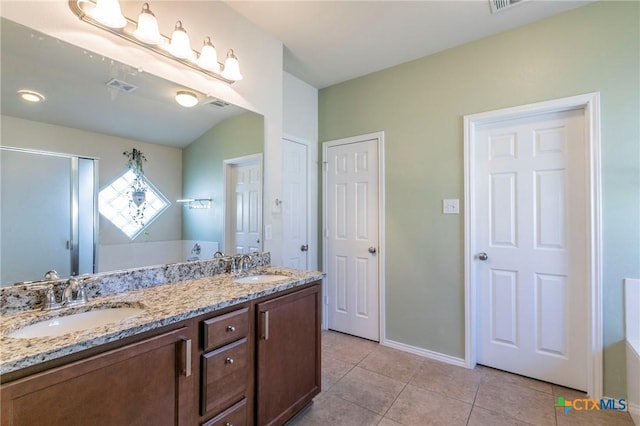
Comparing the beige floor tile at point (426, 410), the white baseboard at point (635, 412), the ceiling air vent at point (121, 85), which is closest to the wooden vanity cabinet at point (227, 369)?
the beige floor tile at point (426, 410)

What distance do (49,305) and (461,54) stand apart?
3033 millimetres

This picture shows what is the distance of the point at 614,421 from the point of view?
177cm

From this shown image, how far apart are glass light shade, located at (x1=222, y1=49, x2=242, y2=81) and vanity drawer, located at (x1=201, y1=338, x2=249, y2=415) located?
5.19ft

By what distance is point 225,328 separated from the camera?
1.33 meters

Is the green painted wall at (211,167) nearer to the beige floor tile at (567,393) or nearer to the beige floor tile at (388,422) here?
the beige floor tile at (388,422)

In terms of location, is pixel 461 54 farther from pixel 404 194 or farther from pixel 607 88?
pixel 404 194

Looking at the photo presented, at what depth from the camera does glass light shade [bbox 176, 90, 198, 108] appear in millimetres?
1765

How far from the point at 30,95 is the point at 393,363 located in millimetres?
2799

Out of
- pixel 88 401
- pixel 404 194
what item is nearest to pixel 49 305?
pixel 88 401

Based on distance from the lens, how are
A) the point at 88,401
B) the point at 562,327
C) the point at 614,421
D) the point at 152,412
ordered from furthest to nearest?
the point at 562,327, the point at 614,421, the point at 152,412, the point at 88,401

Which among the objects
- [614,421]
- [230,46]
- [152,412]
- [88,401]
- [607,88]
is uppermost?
[230,46]

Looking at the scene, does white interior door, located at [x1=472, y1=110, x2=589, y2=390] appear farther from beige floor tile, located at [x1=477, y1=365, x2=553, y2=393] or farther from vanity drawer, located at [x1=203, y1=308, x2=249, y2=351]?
vanity drawer, located at [x1=203, y1=308, x2=249, y2=351]

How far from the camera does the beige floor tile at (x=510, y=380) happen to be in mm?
2109

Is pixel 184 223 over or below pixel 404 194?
below
